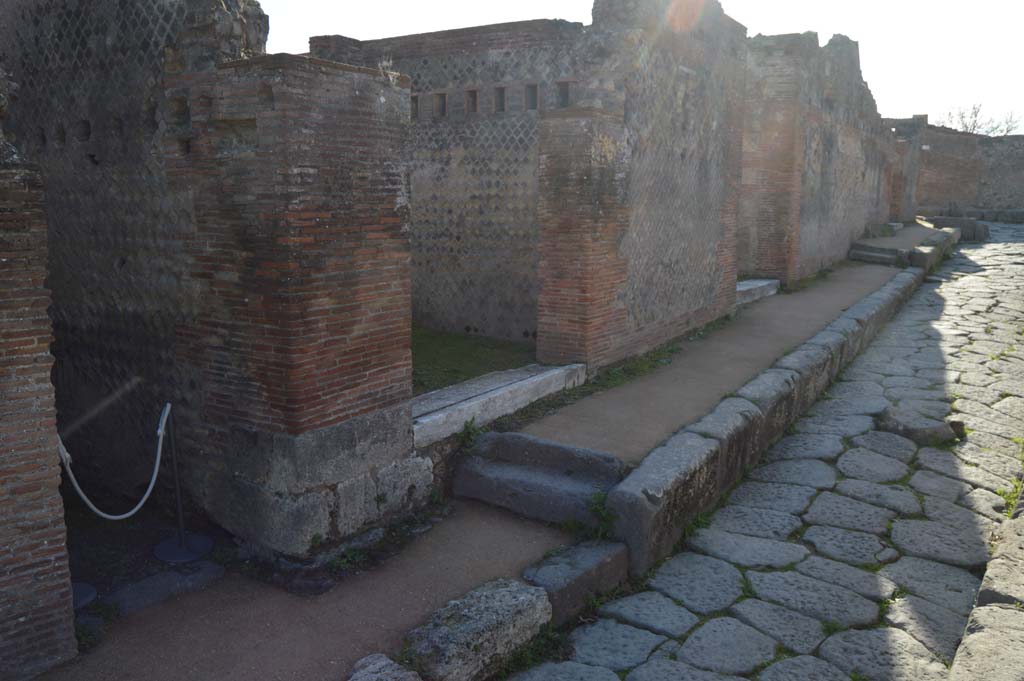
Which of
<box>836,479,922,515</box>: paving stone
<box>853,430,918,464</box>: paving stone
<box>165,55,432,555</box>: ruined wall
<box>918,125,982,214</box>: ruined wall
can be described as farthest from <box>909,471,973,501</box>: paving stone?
<box>918,125,982,214</box>: ruined wall

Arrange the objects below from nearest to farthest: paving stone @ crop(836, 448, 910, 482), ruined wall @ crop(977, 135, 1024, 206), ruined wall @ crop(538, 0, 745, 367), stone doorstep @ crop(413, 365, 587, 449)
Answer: stone doorstep @ crop(413, 365, 587, 449) → paving stone @ crop(836, 448, 910, 482) → ruined wall @ crop(538, 0, 745, 367) → ruined wall @ crop(977, 135, 1024, 206)

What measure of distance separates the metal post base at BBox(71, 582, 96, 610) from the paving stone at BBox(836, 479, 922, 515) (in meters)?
4.14

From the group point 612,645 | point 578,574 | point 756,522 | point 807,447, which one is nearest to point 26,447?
point 578,574

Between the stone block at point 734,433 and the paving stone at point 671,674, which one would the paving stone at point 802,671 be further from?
the stone block at point 734,433

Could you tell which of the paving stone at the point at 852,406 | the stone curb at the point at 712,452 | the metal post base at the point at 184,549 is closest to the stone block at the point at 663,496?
the stone curb at the point at 712,452

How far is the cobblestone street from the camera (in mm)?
3295

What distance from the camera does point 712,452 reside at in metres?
4.63

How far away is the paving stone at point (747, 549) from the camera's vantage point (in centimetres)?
→ 410

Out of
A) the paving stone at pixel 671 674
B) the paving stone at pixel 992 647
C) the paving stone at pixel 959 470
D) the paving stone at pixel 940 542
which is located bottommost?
the paving stone at pixel 671 674

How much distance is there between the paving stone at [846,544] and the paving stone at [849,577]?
9 centimetres

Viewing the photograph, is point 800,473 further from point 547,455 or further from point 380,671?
point 380,671

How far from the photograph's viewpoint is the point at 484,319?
7719 mm

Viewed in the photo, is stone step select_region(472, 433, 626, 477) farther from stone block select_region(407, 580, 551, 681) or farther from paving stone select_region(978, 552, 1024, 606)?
paving stone select_region(978, 552, 1024, 606)

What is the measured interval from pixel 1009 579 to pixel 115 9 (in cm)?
491
